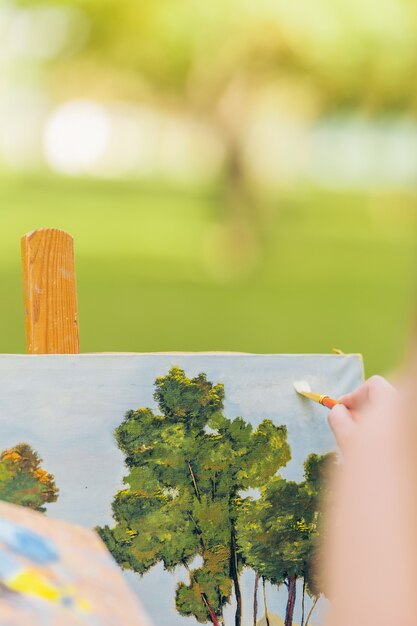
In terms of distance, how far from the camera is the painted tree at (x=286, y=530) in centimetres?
136

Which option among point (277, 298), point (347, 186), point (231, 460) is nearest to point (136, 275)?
point (277, 298)

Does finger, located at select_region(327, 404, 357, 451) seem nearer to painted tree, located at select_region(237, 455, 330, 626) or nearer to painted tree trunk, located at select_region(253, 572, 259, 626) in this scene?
painted tree, located at select_region(237, 455, 330, 626)

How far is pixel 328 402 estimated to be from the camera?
A: 4.48 feet

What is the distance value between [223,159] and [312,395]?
4.50 metres

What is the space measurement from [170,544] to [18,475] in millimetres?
254

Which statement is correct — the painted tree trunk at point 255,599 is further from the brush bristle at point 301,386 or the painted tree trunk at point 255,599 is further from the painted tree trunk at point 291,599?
the brush bristle at point 301,386

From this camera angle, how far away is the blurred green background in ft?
14.7

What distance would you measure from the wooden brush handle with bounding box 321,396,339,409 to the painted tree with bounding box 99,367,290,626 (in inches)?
5.0

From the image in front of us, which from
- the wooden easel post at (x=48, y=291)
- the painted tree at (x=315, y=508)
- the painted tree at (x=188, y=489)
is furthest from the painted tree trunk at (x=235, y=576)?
the wooden easel post at (x=48, y=291)

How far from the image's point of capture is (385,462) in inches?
16.1

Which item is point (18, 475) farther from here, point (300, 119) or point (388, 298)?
point (300, 119)

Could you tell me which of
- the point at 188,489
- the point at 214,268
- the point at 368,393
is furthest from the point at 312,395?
the point at 214,268

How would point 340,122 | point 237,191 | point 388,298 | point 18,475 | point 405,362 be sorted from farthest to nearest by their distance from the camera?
point 340,122 < point 237,191 < point 388,298 < point 18,475 < point 405,362

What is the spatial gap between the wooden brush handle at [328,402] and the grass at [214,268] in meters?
2.59
